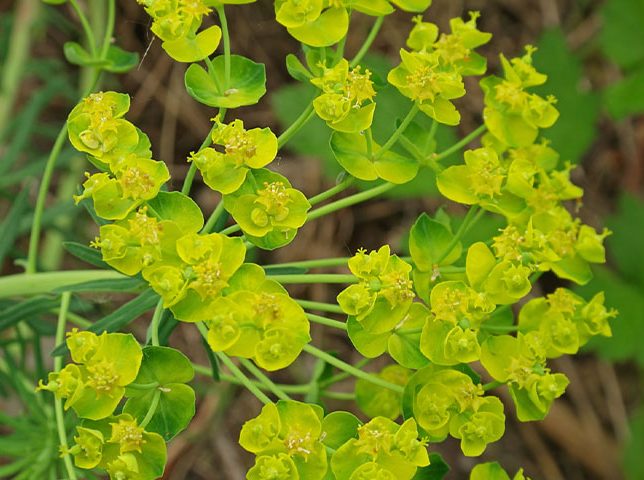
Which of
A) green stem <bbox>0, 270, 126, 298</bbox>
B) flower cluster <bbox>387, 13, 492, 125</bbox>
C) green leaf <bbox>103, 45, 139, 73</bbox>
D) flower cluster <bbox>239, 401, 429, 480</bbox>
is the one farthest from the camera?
green leaf <bbox>103, 45, 139, 73</bbox>

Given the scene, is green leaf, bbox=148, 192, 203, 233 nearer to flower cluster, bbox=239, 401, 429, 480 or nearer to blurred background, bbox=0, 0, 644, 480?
flower cluster, bbox=239, 401, 429, 480

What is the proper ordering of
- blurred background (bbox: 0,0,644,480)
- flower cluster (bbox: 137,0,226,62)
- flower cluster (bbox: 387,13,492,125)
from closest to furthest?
flower cluster (bbox: 137,0,226,62)
flower cluster (bbox: 387,13,492,125)
blurred background (bbox: 0,0,644,480)

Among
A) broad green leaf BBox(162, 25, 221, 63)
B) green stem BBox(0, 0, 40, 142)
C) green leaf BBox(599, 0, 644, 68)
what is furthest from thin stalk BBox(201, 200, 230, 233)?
green leaf BBox(599, 0, 644, 68)

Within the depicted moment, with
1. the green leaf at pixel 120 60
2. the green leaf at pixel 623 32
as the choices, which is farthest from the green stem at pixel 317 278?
the green leaf at pixel 623 32

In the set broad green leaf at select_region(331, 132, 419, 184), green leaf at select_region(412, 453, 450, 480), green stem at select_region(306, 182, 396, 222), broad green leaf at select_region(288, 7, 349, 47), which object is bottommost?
green leaf at select_region(412, 453, 450, 480)

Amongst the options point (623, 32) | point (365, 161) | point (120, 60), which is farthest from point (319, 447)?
point (623, 32)

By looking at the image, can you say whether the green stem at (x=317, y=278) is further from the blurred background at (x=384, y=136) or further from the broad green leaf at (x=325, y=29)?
the blurred background at (x=384, y=136)
